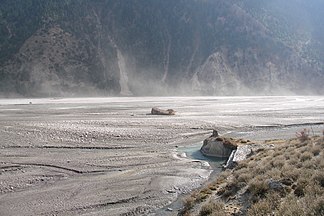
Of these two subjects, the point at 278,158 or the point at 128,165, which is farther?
the point at 128,165

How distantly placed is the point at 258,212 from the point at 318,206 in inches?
80.3

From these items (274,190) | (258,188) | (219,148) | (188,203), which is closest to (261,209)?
(274,190)

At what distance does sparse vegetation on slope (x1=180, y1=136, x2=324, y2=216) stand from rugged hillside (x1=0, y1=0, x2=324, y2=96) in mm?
116599

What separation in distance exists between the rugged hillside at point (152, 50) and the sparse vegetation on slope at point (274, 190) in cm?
11660

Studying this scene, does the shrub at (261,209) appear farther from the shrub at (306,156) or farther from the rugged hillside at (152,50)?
the rugged hillside at (152,50)

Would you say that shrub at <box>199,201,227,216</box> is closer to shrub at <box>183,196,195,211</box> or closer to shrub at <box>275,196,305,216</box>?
shrub at <box>183,196,195,211</box>

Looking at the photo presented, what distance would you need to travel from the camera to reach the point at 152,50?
162m

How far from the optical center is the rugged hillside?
137 meters

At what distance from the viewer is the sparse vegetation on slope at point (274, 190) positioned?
1272cm

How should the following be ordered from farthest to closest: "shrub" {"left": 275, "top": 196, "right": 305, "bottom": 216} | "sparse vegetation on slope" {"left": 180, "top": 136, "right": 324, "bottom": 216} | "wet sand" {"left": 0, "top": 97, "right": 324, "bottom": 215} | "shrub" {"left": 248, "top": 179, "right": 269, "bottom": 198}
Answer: "wet sand" {"left": 0, "top": 97, "right": 324, "bottom": 215}, "shrub" {"left": 248, "top": 179, "right": 269, "bottom": 198}, "sparse vegetation on slope" {"left": 180, "top": 136, "right": 324, "bottom": 216}, "shrub" {"left": 275, "top": 196, "right": 305, "bottom": 216}

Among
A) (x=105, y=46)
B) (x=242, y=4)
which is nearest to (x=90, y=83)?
(x=105, y=46)

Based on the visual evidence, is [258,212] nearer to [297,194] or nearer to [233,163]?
[297,194]

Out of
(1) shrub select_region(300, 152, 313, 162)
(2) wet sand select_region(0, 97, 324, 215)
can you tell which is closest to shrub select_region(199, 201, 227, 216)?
(2) wet sand select_region(0, 97, 324, 215)

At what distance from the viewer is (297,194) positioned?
1383cm
